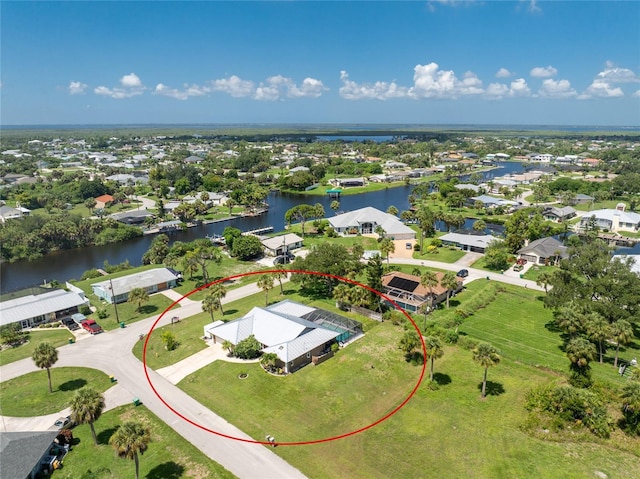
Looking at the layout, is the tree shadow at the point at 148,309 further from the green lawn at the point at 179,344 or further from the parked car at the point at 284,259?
the parked car at the point at 284,259

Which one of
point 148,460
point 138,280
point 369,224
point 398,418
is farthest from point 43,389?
point 369,224

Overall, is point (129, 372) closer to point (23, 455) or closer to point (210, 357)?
point (210, 357)

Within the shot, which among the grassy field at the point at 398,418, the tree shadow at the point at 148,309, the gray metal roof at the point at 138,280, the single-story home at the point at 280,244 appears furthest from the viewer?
the single-story home at the point at 280,244

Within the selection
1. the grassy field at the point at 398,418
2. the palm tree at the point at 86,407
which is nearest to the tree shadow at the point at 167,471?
the grassy field at the point at 398,418

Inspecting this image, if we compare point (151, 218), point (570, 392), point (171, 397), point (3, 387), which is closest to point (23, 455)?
point (171, 397)

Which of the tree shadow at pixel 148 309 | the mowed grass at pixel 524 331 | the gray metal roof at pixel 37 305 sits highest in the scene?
the gray metal roof at pixel 37 305

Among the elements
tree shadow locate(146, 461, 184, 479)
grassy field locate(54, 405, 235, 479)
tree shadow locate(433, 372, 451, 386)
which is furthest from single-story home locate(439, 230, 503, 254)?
tree shadow locate(146, 461, 184, 479)

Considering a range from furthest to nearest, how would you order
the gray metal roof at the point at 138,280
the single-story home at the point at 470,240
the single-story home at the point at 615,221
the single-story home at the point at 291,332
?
the single-story home at the point at 615,221 < the single-story home at the point at 470,240 < the gray metal roof at the point at 138,280 < the single-story home at the point at 291,332
